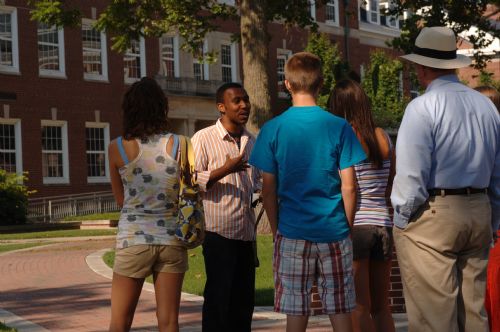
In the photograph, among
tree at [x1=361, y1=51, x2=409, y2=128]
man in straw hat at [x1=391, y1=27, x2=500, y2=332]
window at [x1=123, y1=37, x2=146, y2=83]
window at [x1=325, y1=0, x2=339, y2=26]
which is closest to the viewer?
man in straw hat at [x1=391, y1=27, x2=500, y2=332]

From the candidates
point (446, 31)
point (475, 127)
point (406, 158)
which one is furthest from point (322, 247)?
point (446, 31)

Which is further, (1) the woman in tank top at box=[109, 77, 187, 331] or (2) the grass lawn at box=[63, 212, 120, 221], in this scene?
(2) the grass lawn at box=[63, 212, 120, 221]

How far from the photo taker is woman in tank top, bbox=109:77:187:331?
6.09 metres

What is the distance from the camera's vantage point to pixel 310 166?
5.91 meters

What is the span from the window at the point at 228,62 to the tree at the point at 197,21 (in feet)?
68.1

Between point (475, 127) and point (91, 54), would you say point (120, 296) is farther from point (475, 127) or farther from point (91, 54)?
point (91, 54)

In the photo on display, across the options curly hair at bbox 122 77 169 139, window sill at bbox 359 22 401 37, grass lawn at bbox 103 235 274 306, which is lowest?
grass lawn at bbox 103 235 274 306

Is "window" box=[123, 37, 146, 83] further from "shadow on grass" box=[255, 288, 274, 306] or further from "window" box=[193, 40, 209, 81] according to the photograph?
"shadow on grass" box=[255, 288, 274, 306]

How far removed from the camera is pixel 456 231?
5695 millimetres

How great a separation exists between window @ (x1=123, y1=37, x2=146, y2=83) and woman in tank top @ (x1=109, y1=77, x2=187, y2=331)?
109ft

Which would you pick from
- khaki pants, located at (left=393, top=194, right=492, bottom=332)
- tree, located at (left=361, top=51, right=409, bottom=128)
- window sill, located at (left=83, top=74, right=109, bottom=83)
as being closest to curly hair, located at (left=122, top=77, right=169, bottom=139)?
khaki pants, located at (left=393, top=194, right=492, bottom=332)

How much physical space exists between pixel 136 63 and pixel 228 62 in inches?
224

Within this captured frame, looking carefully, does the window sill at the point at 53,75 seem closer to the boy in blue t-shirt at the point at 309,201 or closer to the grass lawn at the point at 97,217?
the grass lawn at the point at 97,217

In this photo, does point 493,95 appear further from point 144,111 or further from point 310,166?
point 144,111
